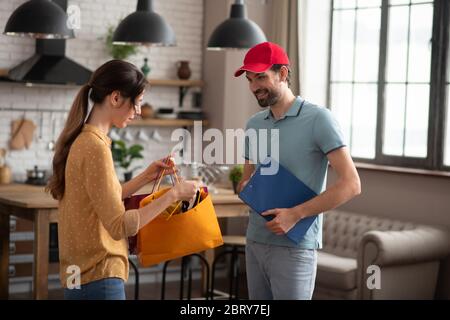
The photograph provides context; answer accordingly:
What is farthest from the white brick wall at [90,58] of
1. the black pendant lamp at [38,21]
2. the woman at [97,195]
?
the woman at [97,195]

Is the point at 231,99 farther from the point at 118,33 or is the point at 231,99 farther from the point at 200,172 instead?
the point at 118,33

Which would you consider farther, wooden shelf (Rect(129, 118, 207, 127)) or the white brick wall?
wooden shelf (Rect(129, 118, 207, 127))

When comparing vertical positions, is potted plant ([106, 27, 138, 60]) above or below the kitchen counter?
above

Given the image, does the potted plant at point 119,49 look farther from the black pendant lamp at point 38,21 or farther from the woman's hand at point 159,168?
the woman's hand at point 159,168

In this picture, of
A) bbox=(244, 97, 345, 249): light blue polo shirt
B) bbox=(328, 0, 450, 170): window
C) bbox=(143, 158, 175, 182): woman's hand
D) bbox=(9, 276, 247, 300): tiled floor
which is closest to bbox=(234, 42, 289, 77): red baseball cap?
Result: bbox=(244, 97, 345, 249): light blue polo shirt

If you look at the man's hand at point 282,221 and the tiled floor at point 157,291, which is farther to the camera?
the tiled floor at point 157,291

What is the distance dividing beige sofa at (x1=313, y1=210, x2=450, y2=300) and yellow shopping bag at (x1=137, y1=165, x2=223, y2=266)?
302cm

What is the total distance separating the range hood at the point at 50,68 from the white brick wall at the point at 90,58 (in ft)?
0.70

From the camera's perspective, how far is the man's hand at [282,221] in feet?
9.75

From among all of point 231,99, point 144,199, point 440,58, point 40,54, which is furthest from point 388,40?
point 144,199

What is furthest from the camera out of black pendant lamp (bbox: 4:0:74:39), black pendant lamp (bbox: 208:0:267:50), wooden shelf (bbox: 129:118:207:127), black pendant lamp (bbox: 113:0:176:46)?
wooden shelf (bbox: 129:118:207:127)

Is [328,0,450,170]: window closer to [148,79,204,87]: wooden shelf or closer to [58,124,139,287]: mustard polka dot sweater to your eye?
[148,79,204,87]: wooden shelf

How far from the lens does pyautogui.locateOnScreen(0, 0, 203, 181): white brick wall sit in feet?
24.2
